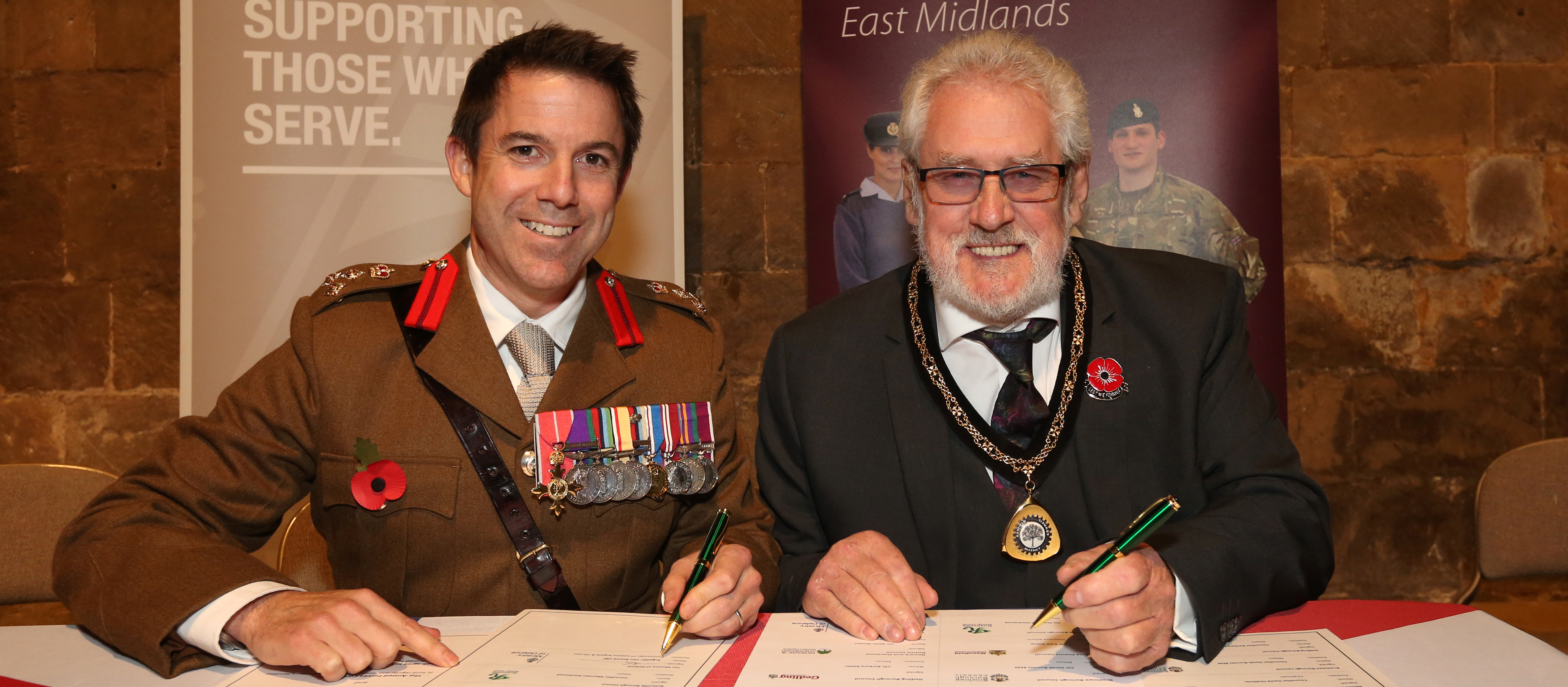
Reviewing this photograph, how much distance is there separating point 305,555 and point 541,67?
1.41 metres

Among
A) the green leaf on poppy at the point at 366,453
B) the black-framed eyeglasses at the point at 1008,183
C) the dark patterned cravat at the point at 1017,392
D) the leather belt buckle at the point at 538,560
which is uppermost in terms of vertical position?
the black-framed eyeglasses at the point at 1008,183

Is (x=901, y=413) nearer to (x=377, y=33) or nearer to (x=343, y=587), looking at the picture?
(x=343, y=587)

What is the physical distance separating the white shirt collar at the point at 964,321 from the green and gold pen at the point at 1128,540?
36.9 inches

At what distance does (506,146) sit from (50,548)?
1.61 metres

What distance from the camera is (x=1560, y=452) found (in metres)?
2.71

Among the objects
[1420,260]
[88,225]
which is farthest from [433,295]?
[1420,260]

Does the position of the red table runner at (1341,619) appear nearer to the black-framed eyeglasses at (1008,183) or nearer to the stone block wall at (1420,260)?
the black-framed eyeglasses at (1008,183)

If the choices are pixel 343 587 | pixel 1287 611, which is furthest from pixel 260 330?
pixel 1287 611

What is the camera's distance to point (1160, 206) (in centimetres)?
379

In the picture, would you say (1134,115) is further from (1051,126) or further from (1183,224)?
(1051,126)

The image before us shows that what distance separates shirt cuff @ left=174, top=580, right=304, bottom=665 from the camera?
1537 mm

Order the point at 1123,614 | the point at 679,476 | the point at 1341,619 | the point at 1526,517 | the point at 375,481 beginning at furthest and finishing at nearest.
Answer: the point at 1526,517
the point at 679,476
the point at 375,481
the point at 1341,619
the point at 1123,614

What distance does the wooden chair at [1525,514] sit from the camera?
8.74ft

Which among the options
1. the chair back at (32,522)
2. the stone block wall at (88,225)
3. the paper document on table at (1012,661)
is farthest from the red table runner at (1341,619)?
the stone block wall at (88,225)
